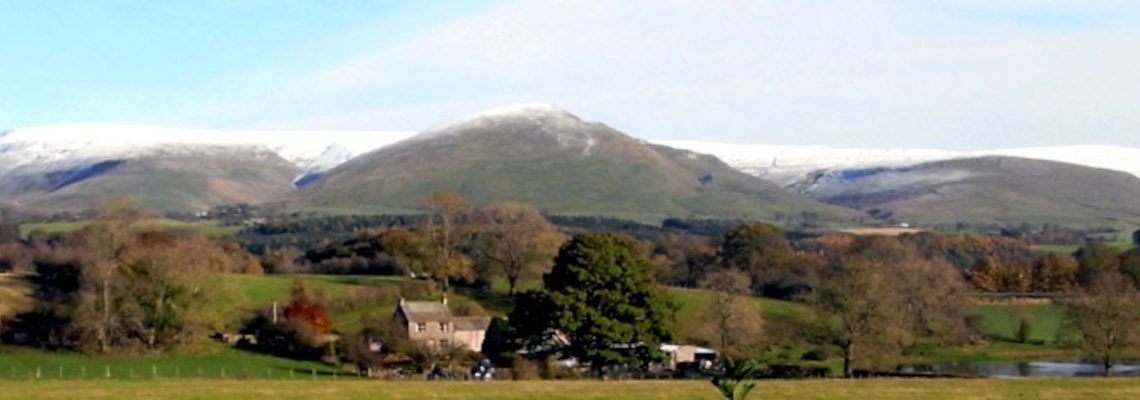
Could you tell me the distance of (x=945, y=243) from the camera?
→ 16038 cm

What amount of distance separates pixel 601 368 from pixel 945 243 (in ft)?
341

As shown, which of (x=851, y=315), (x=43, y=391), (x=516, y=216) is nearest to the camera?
(x=43, y=391)

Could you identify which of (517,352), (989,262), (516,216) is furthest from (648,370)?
(989,262)

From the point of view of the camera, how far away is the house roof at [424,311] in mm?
82500

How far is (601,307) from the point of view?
66188mm

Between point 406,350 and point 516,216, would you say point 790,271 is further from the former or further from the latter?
point 406,350

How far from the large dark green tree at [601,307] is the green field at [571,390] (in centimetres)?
1418

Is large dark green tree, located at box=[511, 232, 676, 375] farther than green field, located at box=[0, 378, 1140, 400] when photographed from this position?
Yes

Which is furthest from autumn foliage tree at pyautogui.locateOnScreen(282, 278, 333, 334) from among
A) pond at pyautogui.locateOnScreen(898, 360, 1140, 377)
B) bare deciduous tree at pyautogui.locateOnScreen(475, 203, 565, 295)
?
pond at pyautogui.locateOnScreen(898, 360, 1140, 377)

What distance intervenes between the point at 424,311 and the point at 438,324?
2.48 m

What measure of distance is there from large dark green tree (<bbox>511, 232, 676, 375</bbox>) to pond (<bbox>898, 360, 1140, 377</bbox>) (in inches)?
480

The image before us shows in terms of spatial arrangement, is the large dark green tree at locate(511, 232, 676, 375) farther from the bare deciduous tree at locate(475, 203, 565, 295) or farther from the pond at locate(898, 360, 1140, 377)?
the bare deciduous tree at locate(475, 203, 565, 295)

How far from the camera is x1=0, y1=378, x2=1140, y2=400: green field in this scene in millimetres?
42625

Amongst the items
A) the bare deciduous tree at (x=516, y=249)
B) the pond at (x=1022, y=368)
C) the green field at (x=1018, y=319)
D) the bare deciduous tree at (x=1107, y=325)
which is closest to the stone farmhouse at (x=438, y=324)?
the bare deciduous tree at (x=516, y=249)
